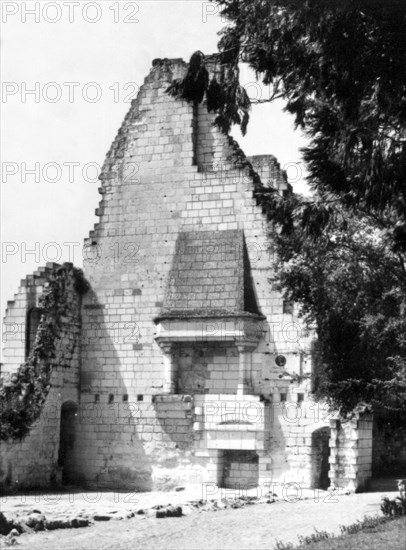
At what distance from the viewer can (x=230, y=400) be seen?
28.8m

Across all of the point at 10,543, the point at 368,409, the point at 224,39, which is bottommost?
the point at 10,543

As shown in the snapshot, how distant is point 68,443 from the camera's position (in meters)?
30.7

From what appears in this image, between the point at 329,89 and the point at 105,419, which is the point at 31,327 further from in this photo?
the point at 329,89

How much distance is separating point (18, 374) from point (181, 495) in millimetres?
5398

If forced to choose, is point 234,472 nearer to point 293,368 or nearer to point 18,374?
point 293,368

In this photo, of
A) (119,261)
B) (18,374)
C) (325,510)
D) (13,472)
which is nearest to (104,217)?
(119,261)

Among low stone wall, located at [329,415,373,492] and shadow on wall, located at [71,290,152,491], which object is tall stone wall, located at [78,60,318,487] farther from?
low stone wall, located at [329,415,373,492]

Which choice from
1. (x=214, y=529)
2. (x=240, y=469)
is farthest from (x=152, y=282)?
(x=214, y=529)

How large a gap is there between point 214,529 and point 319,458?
8.02 m

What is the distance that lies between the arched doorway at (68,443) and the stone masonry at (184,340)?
0.11 metres

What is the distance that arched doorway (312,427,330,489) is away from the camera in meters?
28.1

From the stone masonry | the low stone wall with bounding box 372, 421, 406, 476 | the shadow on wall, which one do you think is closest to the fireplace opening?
the stone masonry

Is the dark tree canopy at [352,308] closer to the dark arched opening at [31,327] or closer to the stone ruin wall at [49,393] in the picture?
the stone ruin wall at [49,393]

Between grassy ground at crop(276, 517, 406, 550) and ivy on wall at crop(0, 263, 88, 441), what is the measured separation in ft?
40.6
